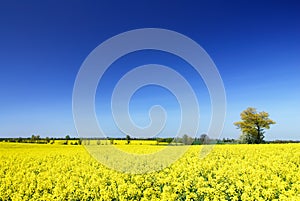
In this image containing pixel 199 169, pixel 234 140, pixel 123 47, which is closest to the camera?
pixel 199 169

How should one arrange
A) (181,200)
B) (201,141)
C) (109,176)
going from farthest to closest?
(201,141) → (109,176) → (181,200)

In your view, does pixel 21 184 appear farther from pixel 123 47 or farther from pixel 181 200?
pixel 123 47

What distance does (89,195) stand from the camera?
11.3m

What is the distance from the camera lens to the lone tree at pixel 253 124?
232 ft

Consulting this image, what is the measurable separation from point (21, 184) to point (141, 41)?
12.3 metres

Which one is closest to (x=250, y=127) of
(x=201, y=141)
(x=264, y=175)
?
(x=201, y=141)

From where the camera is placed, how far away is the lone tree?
232 feet

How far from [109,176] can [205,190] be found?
5.79 metres

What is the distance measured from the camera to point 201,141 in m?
60.7

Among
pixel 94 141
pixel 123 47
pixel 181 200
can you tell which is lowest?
pixel 181 200

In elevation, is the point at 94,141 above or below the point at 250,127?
below

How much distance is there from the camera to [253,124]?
73750 millimetres

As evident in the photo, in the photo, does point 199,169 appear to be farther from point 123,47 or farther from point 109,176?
point 123,47

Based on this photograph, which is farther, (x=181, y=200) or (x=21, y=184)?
(x=21, y=184)
